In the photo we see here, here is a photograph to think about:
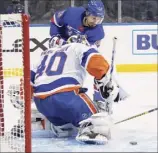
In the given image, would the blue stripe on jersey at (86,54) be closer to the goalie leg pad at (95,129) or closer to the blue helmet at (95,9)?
the goalie leg pad at (95,129)

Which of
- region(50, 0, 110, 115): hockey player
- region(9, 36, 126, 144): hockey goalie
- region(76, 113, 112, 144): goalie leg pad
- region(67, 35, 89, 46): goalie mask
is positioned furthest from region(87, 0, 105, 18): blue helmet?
region(76, 113, 112, 144): goalie leg pad

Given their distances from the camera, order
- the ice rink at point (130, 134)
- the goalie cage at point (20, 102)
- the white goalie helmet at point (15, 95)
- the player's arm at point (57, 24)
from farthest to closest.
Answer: the player's arm at point (57, 24) → the white goalie helmet at point (15, 95) → the ice rink at point (130, 134) → the goalie cage at point (20, 102)

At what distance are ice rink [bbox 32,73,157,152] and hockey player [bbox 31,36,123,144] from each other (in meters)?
0.08

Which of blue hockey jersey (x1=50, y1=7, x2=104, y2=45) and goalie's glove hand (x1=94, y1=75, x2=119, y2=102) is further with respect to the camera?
blue hockey jersey (x1=50, y1=7, x2=104, y2=45)

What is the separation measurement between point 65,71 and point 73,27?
655 mm

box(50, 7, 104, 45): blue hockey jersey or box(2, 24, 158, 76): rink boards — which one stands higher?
box(50, 7, 104, 45): blue hockey jersey

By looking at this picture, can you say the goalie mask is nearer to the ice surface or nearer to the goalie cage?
the goalie cage

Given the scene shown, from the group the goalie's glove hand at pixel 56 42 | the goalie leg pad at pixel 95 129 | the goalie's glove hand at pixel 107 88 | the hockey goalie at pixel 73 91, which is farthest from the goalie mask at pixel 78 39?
the goalie leg pad at pixel 95 129

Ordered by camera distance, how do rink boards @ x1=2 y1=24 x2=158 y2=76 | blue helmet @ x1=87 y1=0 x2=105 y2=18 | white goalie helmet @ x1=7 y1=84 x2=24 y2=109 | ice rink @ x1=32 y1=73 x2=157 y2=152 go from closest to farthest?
ice rink @ x1=32 y1=73 x2=157 y2=152
white goalie helmet @ x1=7 y1=84 x2=24 y2=109
blue helmet @ x1=87 y1=0 x2=105 y2=18
rink boards @ x1=2 y1=24 x2=158 y2=76

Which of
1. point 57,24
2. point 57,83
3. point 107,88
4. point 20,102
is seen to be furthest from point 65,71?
point 57,24

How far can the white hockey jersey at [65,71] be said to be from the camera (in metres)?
2.51

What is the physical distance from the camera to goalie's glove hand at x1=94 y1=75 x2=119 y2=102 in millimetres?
2560

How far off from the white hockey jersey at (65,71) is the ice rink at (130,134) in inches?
10.2

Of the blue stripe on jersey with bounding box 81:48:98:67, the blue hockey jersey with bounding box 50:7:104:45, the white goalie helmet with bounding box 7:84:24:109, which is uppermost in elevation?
the blue hockey jersey with bounding box 50:7:104:45
